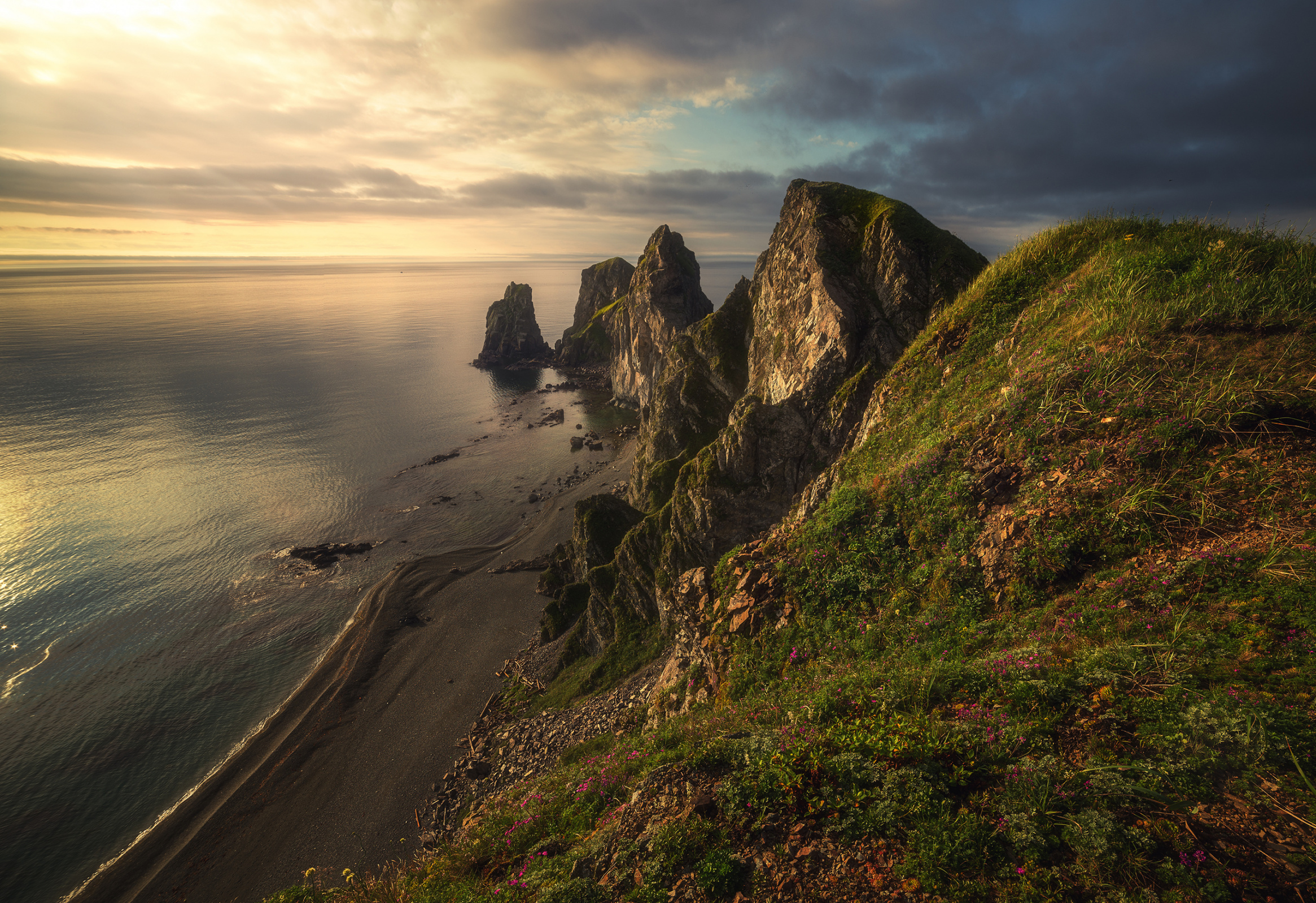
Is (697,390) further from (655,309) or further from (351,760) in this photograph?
(655,309)

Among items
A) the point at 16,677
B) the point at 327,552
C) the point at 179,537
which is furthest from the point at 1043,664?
the point at 179,537

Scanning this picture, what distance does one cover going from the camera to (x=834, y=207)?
32.8m

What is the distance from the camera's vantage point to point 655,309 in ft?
295

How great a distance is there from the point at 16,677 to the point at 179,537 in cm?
1827

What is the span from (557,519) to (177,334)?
190m

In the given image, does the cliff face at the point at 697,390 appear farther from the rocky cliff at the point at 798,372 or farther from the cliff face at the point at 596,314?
the cliff face at the point at 596,314

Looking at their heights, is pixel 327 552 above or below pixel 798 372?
below

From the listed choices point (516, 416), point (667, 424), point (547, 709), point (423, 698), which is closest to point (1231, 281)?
point (547, 709)

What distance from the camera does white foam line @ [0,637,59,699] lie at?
1328 inches

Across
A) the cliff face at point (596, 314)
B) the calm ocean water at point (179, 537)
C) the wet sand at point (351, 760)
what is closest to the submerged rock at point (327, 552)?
the calm ocean water at point (179, 537)

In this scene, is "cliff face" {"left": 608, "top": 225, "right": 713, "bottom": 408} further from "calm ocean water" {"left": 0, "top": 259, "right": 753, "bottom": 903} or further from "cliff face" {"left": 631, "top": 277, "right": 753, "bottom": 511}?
"cliff face" {"left": 631, "top": 277, "right": 753, "bottom": 511}

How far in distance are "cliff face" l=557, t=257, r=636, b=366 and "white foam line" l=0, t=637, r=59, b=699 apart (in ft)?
340

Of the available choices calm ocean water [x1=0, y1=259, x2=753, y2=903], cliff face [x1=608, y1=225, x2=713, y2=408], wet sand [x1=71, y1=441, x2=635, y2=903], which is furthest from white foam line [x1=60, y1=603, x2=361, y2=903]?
cliff face [x1=608, y1=225, x2=713, y2=408]

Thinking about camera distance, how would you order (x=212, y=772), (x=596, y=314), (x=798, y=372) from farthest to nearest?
(x=596, y=314), (x=798, y=372), (x=212, y=772)
